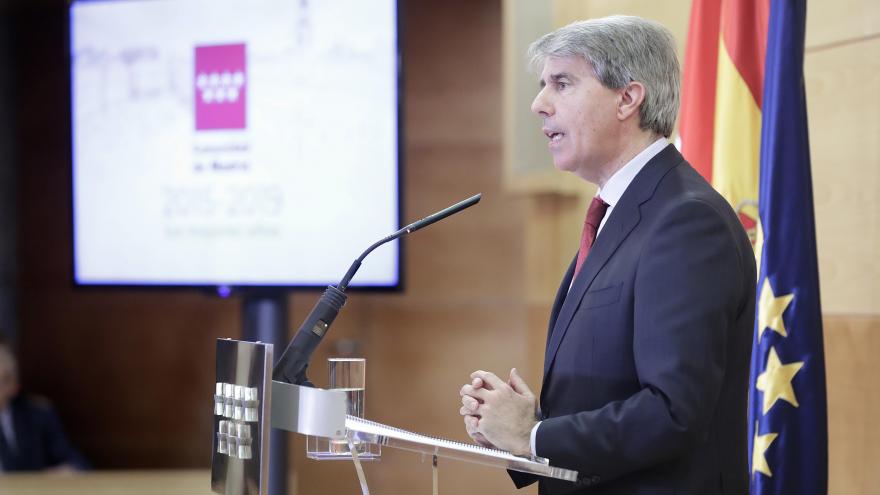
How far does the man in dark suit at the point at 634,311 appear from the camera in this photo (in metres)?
1.41

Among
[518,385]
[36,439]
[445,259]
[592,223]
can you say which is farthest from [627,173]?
[36,439]

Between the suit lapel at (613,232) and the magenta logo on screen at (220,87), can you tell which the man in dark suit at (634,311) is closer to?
the suit lapel at (613,232)

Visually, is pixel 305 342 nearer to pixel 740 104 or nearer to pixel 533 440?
pixel 533 440

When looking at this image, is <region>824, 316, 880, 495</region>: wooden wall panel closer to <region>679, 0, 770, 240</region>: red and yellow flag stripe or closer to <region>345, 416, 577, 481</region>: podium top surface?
<region>679, 0, 770, 240</region>: red and yellow flag stripe

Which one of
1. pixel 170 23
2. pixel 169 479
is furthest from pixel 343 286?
pixel 169 479

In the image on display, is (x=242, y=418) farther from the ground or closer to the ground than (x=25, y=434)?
farther from the ground

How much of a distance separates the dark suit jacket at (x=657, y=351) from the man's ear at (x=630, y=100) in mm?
90

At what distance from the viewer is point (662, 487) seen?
4.90 feet

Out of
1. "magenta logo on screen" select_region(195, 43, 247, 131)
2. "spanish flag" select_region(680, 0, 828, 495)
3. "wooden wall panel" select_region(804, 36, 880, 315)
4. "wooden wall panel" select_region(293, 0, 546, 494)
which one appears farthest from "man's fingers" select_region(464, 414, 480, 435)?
"wooden wall panel" select_region(293, 0, 546, 494)

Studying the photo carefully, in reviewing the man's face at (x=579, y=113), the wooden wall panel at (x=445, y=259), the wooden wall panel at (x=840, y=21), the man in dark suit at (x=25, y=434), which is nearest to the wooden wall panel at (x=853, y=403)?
the wooden wall panel at (x=840, y=21)

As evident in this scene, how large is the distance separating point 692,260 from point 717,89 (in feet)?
4.30

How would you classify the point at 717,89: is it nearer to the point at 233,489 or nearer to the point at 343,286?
the point at 343,286

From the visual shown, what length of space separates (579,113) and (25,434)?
361cm

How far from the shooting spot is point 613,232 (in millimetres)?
1600
